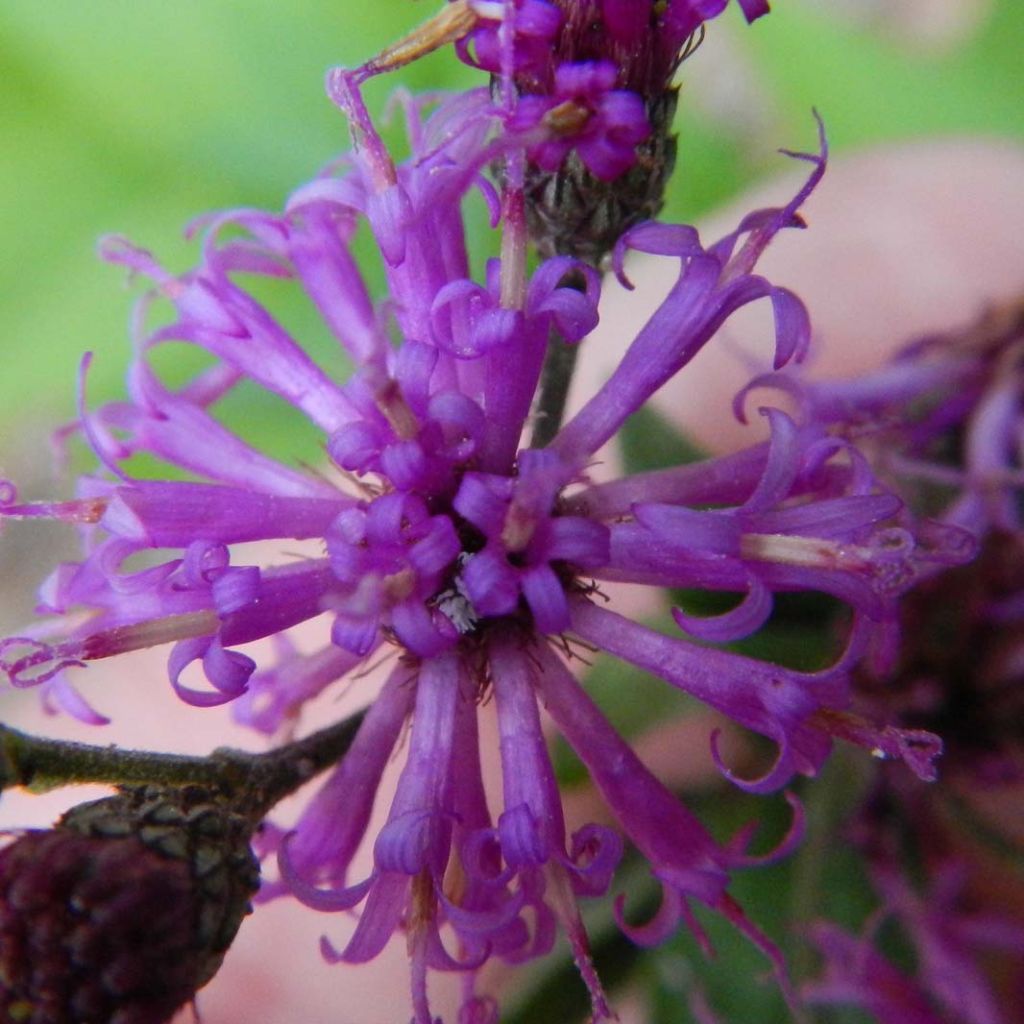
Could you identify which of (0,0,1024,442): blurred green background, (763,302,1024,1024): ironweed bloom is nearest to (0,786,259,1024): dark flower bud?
(763,302,1024,1024): ironweed bloom

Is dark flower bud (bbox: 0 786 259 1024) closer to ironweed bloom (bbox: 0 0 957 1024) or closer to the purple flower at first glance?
ironweed bloom (bbox: 0 0 957 1024)

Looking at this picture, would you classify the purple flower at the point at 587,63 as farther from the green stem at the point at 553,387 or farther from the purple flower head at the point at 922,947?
the purple flower head at the point at 922,947

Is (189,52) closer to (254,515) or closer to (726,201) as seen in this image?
(726,201)

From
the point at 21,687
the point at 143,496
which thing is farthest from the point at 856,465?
the point at 21,687

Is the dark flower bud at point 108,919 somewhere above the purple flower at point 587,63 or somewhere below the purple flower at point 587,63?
below

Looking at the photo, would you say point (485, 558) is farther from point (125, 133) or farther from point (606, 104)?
point (125, 133)

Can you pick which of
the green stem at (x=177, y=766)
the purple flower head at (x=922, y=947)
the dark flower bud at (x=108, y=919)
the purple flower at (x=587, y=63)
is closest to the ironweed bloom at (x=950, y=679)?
the purple flower head at (x=922, y=947)
